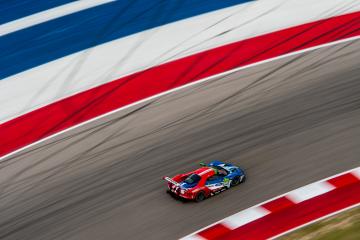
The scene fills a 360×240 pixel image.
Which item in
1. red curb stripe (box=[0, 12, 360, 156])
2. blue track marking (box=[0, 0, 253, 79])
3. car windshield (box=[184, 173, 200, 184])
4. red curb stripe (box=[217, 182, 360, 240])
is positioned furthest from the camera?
blue track marking (box=[0, 0, 253, 79])

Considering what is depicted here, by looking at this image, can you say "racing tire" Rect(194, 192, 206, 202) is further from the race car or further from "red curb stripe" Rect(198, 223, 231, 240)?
"red curb stripe" Rect(198, 223, 231, 240)

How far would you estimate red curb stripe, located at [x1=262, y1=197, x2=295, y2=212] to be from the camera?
498 inches

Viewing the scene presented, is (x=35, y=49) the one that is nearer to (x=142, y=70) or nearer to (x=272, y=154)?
(x=142, y=70)

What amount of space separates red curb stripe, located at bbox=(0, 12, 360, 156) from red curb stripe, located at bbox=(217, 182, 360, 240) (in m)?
6.70

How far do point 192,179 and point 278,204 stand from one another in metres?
2.09

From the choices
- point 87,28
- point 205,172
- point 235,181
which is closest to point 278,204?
point 235,181

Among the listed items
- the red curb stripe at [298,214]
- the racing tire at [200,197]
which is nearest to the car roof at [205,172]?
the racing tire at [200,197]

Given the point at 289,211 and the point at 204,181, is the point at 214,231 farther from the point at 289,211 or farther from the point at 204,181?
the point at 289,211

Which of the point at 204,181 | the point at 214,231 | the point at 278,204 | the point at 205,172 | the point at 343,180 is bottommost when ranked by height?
the point at 214,231

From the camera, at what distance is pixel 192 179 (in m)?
13.6

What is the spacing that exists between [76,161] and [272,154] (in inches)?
206

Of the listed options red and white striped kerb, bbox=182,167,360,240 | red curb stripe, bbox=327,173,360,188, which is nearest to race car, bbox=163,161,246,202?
red and white striped kerb, bbox=182,167,360,240

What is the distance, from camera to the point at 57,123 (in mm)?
17297

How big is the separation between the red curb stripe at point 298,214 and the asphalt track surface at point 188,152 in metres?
0.71
